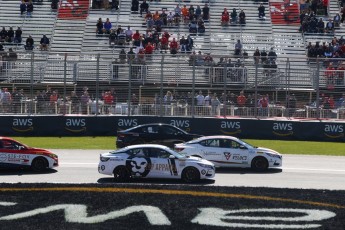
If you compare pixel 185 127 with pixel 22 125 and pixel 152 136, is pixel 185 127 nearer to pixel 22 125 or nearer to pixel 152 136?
pixel 152 136

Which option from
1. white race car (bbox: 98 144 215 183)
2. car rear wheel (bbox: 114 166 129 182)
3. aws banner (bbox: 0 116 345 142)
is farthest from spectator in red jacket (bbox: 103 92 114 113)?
car rear wheel (bbox: 114 166 129 182)

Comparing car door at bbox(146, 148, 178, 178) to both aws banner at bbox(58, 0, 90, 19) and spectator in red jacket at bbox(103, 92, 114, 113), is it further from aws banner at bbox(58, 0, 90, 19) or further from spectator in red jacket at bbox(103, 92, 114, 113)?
aws banner at bbox(58, 0, 90, 19)

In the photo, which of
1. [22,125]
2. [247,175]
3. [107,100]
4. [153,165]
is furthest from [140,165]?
[22,125]

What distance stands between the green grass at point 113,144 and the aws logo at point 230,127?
2.77 ft

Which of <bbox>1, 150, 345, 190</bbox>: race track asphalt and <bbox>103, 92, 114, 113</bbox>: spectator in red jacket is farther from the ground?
<bbox>103, 92, 114, 113</bbox>: spectator in red jacket

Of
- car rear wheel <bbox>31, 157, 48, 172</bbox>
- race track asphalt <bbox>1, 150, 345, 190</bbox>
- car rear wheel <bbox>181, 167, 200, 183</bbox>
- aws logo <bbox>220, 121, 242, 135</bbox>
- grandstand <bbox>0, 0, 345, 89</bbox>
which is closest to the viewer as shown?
car rear wheel <bbox>181, 167, 200, 183</bbox>

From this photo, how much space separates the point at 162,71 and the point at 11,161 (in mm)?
13626

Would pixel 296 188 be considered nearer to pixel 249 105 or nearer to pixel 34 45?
pixel 249 105

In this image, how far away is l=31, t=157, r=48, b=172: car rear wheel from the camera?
28.9 meters

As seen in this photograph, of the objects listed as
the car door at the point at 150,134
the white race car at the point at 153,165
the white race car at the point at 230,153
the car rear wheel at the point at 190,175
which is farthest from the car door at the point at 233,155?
the car door at the point at 150,134

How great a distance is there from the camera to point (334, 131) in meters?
40.2

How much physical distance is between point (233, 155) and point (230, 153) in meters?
0.14

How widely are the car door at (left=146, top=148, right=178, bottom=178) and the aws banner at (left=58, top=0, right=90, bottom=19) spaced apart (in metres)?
31.6

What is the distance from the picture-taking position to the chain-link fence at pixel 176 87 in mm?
40344
